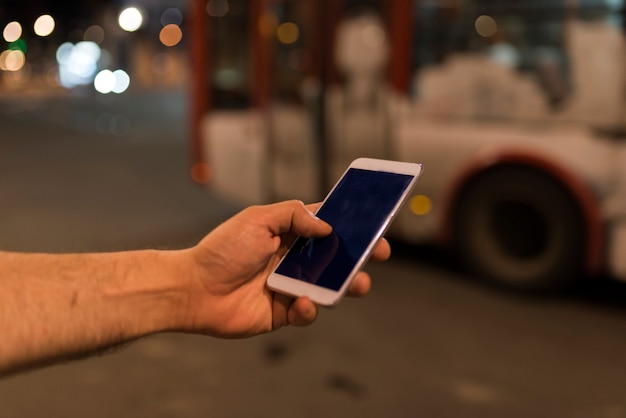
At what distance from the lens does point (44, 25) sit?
42.7 meters

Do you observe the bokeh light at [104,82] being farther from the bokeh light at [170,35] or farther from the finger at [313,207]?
the finger at [313,207]

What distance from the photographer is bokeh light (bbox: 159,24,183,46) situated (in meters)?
44.6

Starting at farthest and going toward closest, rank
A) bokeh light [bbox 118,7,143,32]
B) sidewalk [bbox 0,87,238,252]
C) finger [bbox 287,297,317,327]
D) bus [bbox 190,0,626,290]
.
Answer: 1. bokeh light [bbox 118,7,143,32]
2. sidewalk [bbox 0,87,238,252]
3. bus [bbox 190,0,626,290]
4. finger [bbox 287,297,317,327]

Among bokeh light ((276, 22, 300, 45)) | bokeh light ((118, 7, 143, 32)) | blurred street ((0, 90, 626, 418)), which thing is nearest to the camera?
blurred street ((0, 90, 626, 418))

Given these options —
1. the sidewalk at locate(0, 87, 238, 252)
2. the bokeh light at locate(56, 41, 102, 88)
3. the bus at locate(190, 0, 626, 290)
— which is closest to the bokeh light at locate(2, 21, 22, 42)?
the bokeh light at locate(56, 41, 102, 88)

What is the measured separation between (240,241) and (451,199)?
387 cm

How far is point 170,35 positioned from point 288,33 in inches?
1665

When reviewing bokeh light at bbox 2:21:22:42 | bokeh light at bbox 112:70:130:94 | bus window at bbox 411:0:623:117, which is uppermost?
bokeh light at bbox 2:21:22:42

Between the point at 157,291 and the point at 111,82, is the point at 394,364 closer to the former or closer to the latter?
the point at 157,291

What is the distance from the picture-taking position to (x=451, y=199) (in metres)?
5.71

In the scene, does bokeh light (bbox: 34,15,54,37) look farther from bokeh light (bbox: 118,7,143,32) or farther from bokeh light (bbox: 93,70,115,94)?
bokeh light (bbox: 118,7,143,32)

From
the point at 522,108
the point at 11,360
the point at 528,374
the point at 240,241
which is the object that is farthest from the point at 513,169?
the point at 11,360

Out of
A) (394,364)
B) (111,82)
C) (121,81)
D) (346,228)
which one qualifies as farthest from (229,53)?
(121,81)

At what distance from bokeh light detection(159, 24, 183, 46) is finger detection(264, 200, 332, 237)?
44.0 m
